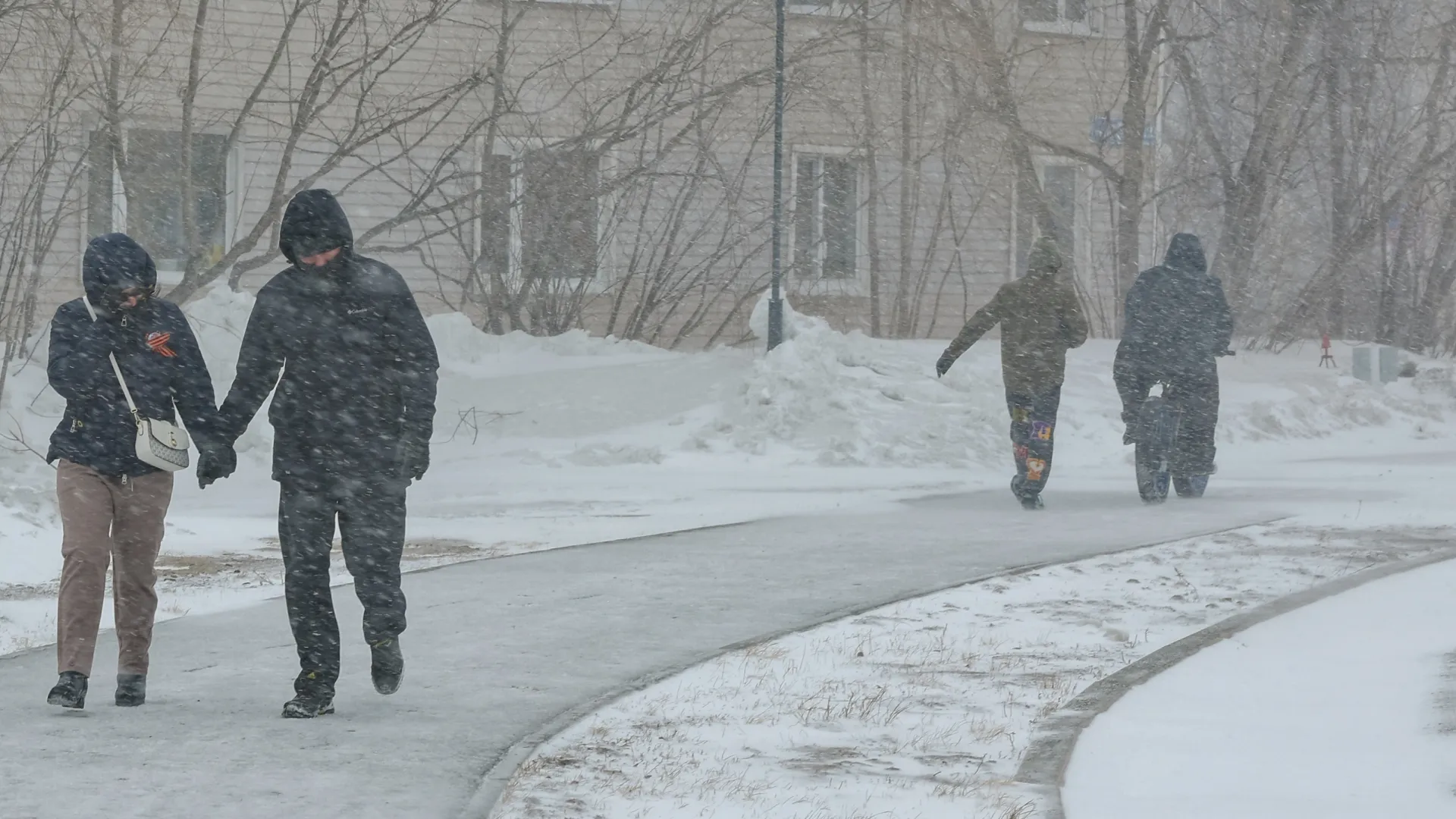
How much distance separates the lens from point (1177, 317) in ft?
43.9

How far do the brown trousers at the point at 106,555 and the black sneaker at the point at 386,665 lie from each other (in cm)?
73

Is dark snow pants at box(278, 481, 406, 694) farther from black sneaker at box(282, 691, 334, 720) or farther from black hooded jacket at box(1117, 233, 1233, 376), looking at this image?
black hooded jacket at box(1117, 233, 1233, 376)

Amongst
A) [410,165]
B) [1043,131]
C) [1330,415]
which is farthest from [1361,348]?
[410,165]

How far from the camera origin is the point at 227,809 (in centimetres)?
488

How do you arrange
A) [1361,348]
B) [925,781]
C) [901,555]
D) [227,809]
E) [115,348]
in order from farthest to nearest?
[1361,348]
[901,555]
[115,348]
[925,781]
[227,809]

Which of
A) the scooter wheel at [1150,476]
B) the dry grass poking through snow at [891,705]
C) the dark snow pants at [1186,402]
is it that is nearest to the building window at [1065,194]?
the dark snow pants at [1186,402]

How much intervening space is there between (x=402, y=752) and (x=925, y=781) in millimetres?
1525

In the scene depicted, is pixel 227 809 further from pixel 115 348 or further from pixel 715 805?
pixel 115 348

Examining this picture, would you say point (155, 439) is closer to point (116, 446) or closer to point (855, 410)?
point (116, 446)

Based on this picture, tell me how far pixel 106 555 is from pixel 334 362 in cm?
98

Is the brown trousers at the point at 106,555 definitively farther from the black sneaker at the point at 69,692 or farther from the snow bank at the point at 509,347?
the snow bank at the point at 509,347

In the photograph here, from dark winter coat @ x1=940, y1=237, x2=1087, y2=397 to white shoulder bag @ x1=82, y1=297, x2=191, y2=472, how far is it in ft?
24.1

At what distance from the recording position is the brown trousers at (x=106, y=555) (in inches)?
241

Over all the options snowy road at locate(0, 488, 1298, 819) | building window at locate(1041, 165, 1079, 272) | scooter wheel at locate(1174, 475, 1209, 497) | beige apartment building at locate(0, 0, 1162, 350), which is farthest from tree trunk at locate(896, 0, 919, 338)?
snowy road at locate(0, 488, 1298, 819)
